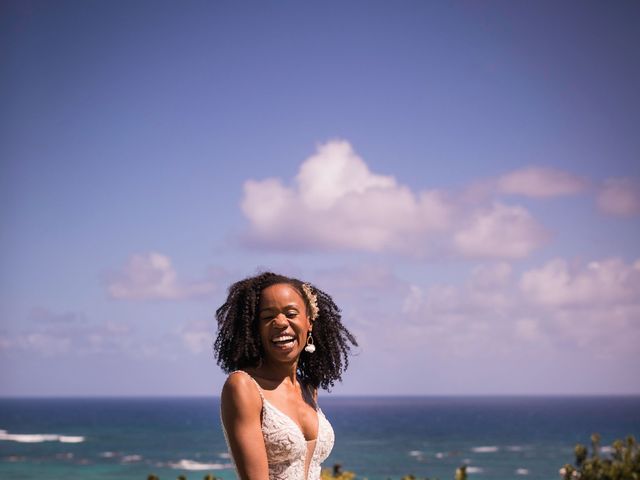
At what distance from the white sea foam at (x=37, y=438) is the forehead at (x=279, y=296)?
3662 inches

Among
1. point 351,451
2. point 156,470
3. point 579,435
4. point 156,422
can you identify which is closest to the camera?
point 156,470

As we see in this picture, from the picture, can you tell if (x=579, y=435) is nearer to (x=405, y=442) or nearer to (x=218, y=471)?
(x=405, y=442)

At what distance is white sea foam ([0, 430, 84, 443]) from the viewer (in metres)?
93.3

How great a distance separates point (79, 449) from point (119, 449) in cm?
370

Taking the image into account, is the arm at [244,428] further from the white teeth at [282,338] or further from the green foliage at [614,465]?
the green foliage at [614,465]

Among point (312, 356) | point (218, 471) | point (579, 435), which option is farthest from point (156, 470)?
point (312, 356)

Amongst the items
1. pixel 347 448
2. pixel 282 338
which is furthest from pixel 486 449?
pixel 282 338

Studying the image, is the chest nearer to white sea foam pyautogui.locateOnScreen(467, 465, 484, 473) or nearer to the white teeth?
the white teeth

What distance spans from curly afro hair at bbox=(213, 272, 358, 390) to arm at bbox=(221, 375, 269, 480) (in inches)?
8.5

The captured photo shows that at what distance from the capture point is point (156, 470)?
69188 mm

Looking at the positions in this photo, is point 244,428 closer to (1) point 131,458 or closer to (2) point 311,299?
(2) point 311,299

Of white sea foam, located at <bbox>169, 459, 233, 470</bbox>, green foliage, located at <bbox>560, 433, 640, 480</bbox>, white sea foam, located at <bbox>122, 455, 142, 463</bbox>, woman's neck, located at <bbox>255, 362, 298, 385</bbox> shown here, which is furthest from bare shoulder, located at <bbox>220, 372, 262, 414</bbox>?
white sea foam, located at <bbox>122, 455, 142, 463</bbox>

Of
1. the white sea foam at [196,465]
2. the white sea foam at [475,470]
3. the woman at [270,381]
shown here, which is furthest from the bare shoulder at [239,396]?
the white sea foam at [475,470]

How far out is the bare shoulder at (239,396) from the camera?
4.00m
